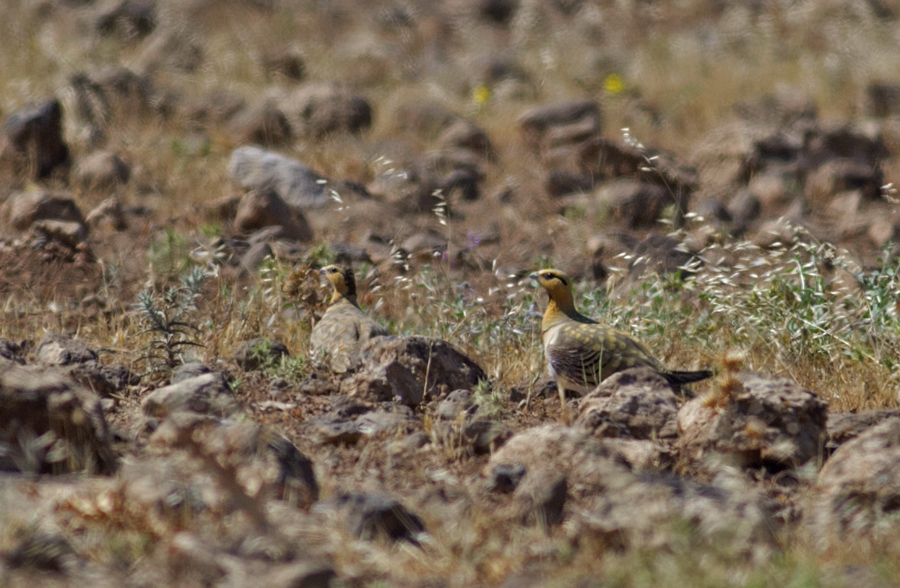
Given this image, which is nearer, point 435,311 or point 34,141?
point 435,311

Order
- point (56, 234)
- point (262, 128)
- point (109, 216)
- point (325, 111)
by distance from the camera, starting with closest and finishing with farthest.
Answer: point (56, 234) → point (109, 216) → point (262, 128) → point (325, 111)

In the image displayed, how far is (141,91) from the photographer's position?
35.5 ft

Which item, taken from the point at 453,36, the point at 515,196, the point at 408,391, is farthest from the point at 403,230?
the point at 453,36

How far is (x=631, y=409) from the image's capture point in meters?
4.34

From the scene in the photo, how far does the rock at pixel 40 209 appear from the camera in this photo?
7.36 m

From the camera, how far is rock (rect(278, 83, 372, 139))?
417 inches

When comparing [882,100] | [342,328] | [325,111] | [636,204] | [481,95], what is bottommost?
[882,100]

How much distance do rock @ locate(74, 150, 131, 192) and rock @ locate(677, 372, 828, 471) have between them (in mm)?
6272

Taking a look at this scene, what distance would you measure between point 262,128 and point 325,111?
Answer: 0.73 metres

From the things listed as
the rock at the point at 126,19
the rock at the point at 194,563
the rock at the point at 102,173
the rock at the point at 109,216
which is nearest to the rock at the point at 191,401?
the rock at the point at 194,563

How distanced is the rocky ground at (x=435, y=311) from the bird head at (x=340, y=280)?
0.18 m

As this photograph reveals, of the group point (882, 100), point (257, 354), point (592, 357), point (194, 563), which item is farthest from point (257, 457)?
point (882, 100)

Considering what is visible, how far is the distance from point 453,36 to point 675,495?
14.7 m

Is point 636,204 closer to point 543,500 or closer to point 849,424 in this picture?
point 849,424
